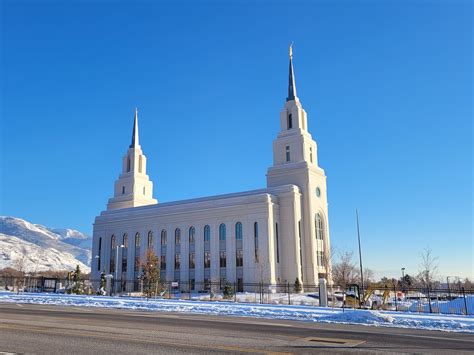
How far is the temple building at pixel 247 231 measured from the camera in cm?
5675

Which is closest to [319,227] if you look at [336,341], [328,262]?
[328,262]

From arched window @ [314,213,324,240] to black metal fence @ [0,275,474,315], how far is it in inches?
368

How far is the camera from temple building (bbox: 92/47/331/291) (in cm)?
5675

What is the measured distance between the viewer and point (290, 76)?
69.3 metres

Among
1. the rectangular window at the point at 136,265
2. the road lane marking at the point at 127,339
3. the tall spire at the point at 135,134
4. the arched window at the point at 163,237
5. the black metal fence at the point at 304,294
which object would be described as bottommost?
the black metal fence at the point at 304,294

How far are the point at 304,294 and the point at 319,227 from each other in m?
16.6

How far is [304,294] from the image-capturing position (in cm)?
4650

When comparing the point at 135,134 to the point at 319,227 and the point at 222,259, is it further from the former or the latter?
the point at 319,227

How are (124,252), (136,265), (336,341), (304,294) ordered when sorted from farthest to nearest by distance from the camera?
(124,252), (136,265), (304,294), (336,341)

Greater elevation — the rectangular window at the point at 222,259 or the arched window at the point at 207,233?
the arched window at the point at 207,233

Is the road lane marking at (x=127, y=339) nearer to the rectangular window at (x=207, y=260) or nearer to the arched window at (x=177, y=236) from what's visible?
the rectangular window at (x=207, y=260)

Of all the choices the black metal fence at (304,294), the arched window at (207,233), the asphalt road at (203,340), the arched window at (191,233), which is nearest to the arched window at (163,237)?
the arched window at (191,233)

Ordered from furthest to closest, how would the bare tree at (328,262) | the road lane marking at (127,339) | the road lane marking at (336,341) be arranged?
1. the bare tree at (328,262)
2. the road lane marking at (336,341)
3. the road lane marking at (127,339)

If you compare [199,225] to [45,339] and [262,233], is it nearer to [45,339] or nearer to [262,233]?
[262,233]
